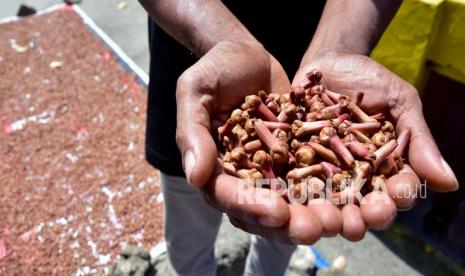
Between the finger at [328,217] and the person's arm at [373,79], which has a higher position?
the person's arm at [373,79]

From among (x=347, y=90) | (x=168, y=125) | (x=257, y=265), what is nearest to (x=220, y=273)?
(x=257, y=265)

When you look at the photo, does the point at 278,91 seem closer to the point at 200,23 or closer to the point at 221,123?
the point at 221,123

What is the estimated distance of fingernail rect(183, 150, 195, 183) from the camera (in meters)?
1.55

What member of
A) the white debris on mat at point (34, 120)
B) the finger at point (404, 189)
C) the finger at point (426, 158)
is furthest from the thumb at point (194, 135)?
the white debris on mat at point (34, 120)

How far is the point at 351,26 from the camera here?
2316 mm

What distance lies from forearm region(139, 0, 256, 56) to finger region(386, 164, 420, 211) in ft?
3.03

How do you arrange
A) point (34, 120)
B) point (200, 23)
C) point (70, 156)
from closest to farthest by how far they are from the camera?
point (200, 23) → point (70, 156) → point (34, 120)

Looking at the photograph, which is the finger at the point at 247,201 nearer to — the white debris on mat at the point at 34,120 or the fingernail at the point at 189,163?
the fingernail at the point at 189,163

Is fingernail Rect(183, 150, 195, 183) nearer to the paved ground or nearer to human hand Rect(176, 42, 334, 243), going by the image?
human hand Rect(176, 42, 334, 243)

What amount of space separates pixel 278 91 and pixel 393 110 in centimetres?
53

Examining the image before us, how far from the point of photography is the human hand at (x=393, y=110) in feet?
5.36

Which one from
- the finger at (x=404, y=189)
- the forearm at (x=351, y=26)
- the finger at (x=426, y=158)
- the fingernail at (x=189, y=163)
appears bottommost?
the fingernail at (x=189, y=163)

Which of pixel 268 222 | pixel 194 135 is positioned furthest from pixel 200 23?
pixel 268 222

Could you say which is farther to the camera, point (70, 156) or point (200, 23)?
point (70, 156)
